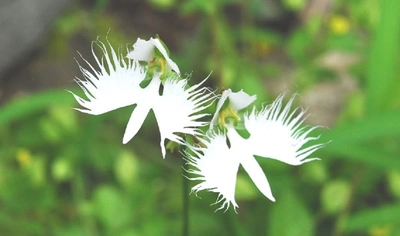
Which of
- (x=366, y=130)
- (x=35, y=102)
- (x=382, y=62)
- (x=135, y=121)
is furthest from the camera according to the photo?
(x=35, y=102)

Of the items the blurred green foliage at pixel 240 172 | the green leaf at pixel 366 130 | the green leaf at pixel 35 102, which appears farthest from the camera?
the green leaf at pixel 35 102

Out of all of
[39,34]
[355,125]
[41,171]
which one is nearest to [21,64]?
[39,34]

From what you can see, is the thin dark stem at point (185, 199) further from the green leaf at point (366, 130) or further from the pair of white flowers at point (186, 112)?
the green leaf at point (366, 130)

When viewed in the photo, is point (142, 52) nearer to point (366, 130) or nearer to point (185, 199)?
point (185, 199)

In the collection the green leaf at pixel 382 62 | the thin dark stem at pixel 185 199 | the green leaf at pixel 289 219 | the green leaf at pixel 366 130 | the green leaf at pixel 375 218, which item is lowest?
the thin dark stem at pixel 185 199

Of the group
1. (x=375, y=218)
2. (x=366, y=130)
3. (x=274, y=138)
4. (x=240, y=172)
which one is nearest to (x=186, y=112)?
(x=274, y=138)

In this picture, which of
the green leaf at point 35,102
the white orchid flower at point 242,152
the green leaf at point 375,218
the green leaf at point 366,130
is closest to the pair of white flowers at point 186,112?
the white orchid flower at point 242,152
